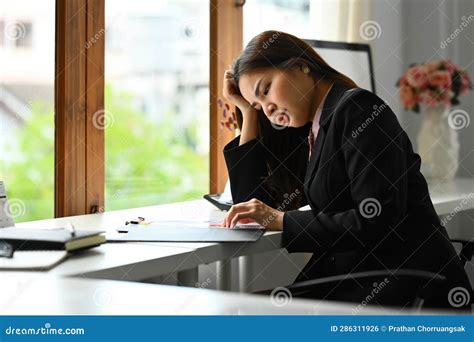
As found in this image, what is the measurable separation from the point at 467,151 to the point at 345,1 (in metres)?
1.04

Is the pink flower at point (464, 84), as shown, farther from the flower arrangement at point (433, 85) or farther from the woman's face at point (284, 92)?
the woman's face at point (284, 92)

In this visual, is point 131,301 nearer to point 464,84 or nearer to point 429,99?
point 429,99

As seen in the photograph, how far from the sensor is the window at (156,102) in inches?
112

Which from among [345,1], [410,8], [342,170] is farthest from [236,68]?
[410,8]

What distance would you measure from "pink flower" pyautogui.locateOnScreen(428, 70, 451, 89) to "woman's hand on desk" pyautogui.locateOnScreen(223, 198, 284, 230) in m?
1.82

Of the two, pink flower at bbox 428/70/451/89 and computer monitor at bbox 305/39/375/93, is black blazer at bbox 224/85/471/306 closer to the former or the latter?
computer monitor at bbox 305/39/375/93

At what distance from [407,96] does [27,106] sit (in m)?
2.02

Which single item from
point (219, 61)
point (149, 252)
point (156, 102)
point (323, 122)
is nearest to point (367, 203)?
point (323, 122)

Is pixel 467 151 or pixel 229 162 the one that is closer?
pixel 229 162

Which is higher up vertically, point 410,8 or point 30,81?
point 410,8

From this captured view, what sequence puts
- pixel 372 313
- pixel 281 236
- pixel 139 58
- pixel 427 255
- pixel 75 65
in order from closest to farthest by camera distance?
1. pixel 372 313
2. pixel 427 255
3. pixel 281 236
4. pixel 75 65
5. pixel 139 58

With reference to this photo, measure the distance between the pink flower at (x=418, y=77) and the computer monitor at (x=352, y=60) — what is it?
0.62ft

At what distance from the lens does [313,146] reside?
213 cm
